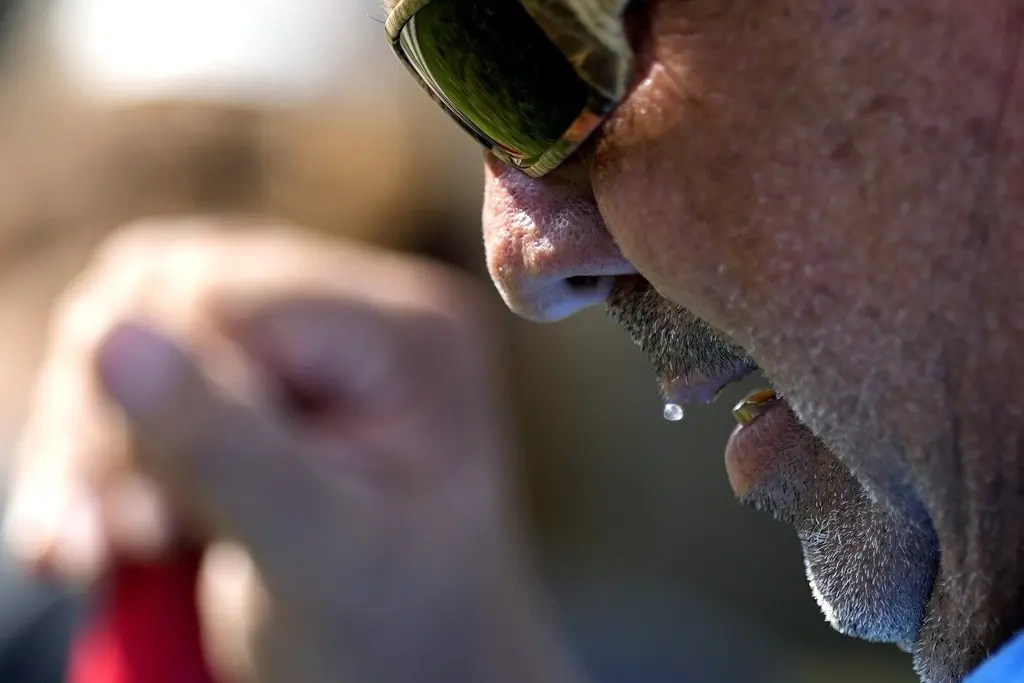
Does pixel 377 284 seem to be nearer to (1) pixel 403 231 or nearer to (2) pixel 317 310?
(2) pixel 317 310

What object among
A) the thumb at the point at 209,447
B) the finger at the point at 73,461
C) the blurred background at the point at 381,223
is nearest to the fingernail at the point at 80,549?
the finger at the point at 73,461

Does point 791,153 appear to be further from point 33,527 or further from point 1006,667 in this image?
point 33,527

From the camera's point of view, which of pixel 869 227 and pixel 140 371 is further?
pixel 140 371

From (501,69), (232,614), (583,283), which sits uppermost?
(501,69)

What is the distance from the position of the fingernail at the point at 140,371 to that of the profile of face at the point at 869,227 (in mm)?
401

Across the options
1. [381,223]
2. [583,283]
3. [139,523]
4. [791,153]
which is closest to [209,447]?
[139,523]

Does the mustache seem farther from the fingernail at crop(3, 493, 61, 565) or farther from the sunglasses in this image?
the fingernail at crop(3, 493, 61, 565)

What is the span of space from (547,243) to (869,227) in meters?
0.13

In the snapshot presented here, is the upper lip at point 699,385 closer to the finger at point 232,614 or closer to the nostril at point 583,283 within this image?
the nostril at point 583,283

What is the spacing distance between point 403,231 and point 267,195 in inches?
11.3

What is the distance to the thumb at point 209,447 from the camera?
26.3 inches

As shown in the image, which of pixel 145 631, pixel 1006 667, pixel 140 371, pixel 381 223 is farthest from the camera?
pixel 381 223

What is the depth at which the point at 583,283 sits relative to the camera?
42 cm

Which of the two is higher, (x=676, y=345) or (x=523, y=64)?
(x=523, y=64)
